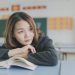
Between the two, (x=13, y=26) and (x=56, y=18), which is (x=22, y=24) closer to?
(x=13, y=26)

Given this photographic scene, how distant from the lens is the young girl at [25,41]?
3.02 ft

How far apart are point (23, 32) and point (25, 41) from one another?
0.06 meters

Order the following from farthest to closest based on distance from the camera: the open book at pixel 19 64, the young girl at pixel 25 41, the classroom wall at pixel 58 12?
the classroom wall at pixel 58 12 < the young girl at pixel 25 41 < the open book at pixel 19 64

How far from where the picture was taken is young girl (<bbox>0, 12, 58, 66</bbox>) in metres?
0.92

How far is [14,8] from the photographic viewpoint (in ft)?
7.51

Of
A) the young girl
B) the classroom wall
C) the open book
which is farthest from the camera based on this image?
the classroom wall

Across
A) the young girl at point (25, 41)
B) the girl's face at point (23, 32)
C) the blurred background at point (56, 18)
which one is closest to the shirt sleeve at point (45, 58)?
the young girl at point (25, 41)

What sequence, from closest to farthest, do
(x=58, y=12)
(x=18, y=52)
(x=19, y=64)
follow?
1. (x=19, y=64)
2. (x=18, y=52)
3. (x=58, y=12)

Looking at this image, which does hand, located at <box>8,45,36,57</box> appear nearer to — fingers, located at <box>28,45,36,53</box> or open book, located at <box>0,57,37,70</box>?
fingers, located at <box>28,45,36,53</box>

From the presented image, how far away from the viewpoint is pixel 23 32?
96cm

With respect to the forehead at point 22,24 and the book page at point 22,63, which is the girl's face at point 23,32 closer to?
the forehead at point 22,24

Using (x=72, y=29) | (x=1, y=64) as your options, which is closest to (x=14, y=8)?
(x=72, y=29)

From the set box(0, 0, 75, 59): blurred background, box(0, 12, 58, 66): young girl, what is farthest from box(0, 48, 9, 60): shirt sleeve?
box(0, 0, 75, 59): blurred background

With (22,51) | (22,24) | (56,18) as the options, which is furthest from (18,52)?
(56,18)
